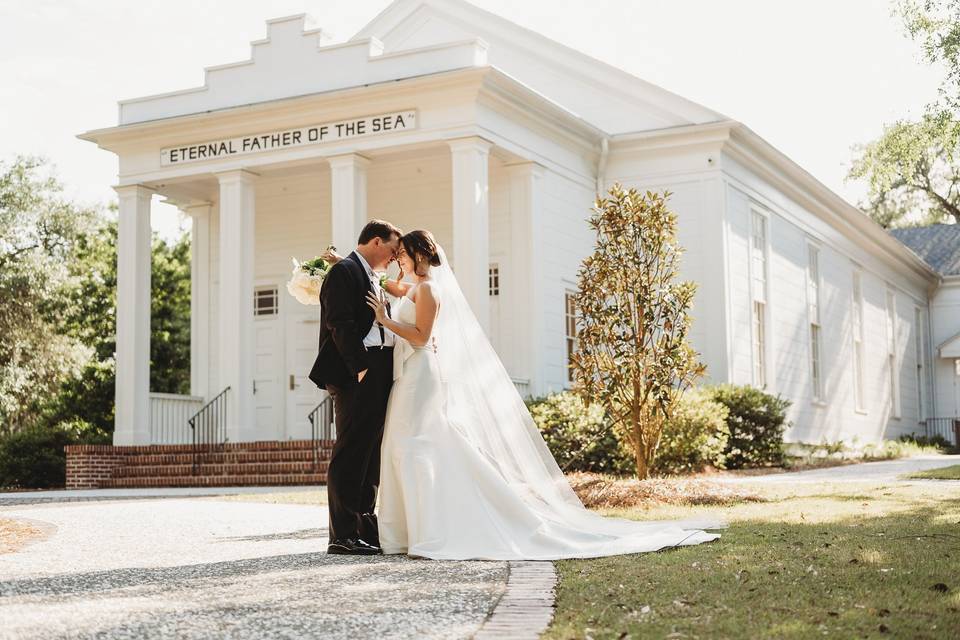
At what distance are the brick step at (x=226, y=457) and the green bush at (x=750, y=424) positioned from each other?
6.44 meters

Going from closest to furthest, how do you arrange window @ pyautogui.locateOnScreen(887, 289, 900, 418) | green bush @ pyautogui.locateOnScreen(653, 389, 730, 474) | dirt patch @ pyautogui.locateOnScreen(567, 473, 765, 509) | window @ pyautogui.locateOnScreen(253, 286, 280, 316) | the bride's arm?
the bride's arm < dirt patch @ pyautogui.locateOnScreen(567, 473, 765, 509) < green bush @ pyautogui.locateOnScreen(653, 389, 730, 474) < window @ pyautogui.locateOnScreen(253, 286, 280, 316) < window @ pyautogui.locateOnScreen(887, 289, 900, 418)

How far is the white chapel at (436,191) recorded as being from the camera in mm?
17359

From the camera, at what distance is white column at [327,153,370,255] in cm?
1723

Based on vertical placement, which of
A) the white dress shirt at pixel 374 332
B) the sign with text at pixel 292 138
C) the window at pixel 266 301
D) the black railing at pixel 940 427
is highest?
the sign with text at pixel 292 138

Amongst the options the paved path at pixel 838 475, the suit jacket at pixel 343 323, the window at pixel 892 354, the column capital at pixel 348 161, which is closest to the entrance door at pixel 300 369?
the column capital at pixel 348 161

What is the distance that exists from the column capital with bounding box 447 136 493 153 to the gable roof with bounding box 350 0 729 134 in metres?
5.14

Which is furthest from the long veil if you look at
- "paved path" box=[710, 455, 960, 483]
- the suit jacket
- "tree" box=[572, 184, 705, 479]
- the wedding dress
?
"paved path" box=[710, 455, 960, 483]

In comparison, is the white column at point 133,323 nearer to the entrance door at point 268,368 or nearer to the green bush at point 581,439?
the entrance door at point 268,368

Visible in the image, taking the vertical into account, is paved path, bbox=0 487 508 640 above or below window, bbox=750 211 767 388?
below

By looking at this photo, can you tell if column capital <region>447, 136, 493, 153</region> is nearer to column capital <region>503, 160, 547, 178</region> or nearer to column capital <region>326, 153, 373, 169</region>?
column capital <region>503, 160, 547, 178</region>

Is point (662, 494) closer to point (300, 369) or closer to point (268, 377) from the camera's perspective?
point (300, 369)

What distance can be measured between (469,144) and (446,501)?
10387 mm

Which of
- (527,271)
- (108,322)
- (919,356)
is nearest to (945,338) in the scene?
(919,356)

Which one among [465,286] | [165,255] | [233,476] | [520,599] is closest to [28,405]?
[165,255]
